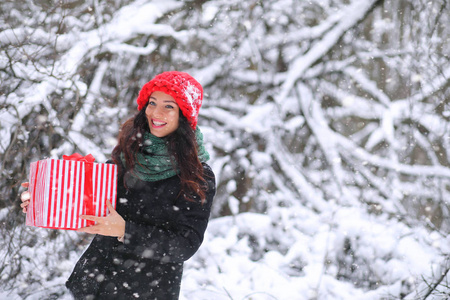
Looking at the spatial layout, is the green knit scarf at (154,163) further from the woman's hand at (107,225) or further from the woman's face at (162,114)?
the woman's hand at (107,225)

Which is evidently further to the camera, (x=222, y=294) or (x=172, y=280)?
(x=222, y=294)

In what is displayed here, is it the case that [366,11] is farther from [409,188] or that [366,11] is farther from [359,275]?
[359,275]

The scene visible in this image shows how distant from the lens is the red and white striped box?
1.63 metres

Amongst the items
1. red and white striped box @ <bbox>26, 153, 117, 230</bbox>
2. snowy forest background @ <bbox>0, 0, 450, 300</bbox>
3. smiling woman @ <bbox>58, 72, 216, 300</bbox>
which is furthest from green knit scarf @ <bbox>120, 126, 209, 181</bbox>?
snowy forest background @ <bbox>0, 0, 450, 300</bbox>

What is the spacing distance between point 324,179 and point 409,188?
1071mm

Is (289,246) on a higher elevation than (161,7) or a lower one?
lower

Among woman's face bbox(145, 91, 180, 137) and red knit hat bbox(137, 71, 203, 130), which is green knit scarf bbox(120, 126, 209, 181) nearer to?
woman's face bbox(145, 91, 180, 137)

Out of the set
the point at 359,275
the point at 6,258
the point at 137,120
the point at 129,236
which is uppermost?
the point at 137,120

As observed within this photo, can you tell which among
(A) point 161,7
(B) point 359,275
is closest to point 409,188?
(B) point 359,275

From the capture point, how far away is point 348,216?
4.64 metres

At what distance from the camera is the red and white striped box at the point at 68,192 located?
163 cm

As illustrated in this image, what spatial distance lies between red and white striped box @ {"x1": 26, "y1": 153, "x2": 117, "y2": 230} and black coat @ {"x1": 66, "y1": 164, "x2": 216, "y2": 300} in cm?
21

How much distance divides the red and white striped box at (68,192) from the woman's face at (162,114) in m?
0.32

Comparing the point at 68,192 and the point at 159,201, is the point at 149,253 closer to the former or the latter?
the point at 159,201
